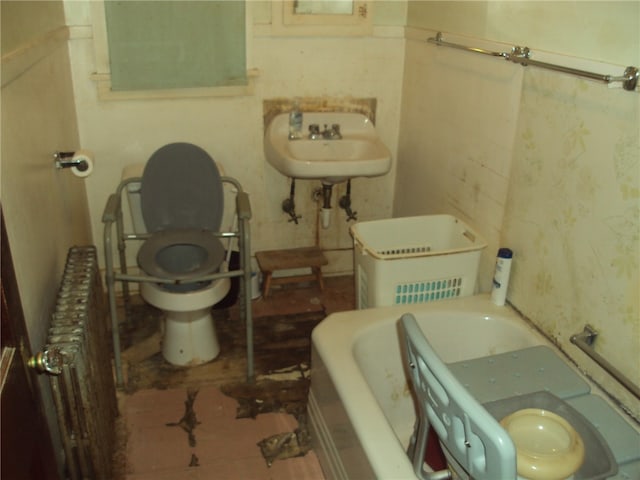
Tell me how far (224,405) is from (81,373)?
0.83 meters

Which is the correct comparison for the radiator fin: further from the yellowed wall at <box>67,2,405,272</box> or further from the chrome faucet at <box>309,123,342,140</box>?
the chrome faucet at <box>309,123,342,140</box>

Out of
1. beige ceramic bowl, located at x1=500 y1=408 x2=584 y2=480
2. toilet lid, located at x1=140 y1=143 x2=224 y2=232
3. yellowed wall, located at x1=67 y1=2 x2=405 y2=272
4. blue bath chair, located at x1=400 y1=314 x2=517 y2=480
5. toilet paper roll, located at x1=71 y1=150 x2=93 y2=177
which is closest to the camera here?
blue bath chair, located at x1=400 y1=314 x2=517 y2=480

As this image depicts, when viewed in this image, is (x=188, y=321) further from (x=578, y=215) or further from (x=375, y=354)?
(x=578, y=215)

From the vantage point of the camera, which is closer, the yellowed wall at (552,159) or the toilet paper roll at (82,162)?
the yellowed wall at (552,159)

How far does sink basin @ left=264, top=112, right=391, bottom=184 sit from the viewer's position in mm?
2404

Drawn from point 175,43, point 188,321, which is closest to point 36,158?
point 188,321

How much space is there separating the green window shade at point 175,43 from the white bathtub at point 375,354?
1.29 metres

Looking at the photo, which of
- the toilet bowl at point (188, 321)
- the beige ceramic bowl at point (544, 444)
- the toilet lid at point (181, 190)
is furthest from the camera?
the toilet lid at point (181, 190)

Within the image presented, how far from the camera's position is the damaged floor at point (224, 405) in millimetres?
1917

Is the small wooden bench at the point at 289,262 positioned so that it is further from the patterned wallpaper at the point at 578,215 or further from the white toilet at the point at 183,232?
the patterned wallpaper at the point at 578,215

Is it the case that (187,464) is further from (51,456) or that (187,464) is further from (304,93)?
(304,93)

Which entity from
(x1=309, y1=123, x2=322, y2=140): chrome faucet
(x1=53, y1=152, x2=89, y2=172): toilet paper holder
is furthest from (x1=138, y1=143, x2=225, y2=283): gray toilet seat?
(x1=309, y1=123, x2=322, y2=140): chrome faucet

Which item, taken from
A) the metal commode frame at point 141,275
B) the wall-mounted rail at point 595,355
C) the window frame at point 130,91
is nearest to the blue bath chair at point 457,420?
the wall-mounted rail at point 595,355

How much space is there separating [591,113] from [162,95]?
175 cm
